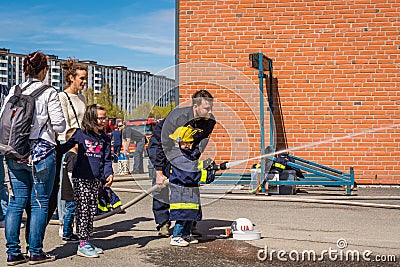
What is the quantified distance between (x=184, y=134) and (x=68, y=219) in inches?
70.7

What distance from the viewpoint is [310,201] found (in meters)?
11.2

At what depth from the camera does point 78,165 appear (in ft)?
23.2

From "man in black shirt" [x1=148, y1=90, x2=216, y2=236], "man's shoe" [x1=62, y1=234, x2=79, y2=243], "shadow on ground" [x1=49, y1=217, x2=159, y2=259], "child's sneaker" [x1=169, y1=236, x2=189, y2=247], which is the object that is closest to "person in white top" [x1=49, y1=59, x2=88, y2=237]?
"man's shoe" [x1=62, y1=234, x2=79, y2=243]

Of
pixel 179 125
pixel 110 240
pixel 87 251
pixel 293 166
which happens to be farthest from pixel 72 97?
pixel 293 166

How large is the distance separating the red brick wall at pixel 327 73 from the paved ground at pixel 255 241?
3.02m

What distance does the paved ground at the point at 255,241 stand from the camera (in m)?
6.68

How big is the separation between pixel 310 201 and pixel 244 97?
104 inches

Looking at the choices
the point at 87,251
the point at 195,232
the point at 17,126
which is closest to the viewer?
the point at 17,126

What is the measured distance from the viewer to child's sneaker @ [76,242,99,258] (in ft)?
22.5

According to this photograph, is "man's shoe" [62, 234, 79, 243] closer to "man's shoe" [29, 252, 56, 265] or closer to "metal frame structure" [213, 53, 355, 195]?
"man's shoe" [29, 252, 56, 265]

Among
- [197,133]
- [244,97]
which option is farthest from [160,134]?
[244,97]

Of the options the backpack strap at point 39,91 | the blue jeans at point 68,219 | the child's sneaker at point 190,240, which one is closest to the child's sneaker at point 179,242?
the child's sneaker at point 190,240

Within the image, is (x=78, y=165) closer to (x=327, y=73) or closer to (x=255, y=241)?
(x=255, y=241)

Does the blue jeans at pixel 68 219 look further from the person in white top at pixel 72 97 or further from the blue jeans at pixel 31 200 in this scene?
the blue jeans at pixel 31 200
